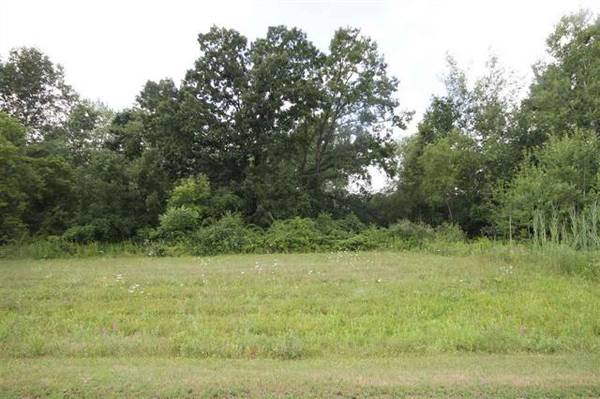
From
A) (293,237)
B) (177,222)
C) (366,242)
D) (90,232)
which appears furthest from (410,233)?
(90,232)

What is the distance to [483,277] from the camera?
11.6 meters

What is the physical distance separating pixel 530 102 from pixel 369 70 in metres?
13.2

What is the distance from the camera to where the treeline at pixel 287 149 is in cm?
2345

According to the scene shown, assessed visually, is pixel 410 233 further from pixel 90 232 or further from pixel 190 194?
pixel 90 232

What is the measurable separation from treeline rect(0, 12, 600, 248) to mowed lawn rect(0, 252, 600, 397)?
1172 centimetres

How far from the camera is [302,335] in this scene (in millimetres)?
6645

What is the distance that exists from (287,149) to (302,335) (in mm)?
24230

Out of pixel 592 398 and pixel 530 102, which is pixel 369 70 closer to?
pixel 530 102

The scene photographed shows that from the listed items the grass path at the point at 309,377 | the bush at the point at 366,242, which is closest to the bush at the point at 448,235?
the bush at the point at 366,242

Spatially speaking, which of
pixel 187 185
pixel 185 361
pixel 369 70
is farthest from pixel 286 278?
pixel 369 70

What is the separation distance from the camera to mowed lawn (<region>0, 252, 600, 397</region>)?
445 cm

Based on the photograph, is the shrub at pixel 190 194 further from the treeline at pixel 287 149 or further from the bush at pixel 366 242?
the bush at pixel 366 242

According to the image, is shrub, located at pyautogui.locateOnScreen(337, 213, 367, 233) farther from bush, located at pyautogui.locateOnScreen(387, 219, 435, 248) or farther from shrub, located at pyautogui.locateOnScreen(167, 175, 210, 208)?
shrub, located at pyautogui.locateOnScreen(167, 175, 210, 208)

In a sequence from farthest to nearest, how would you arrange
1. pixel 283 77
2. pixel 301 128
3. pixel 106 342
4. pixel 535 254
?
1. pixel 301 128
2. pixel 283 77
3. pixel 535 254
4. pixel 106 342
